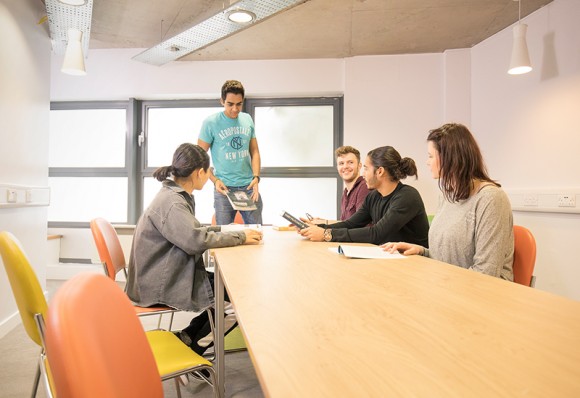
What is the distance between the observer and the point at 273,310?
29.2 inches

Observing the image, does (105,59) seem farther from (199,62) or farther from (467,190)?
(467,190)

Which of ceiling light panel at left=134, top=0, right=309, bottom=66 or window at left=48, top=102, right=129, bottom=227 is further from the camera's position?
window at left=48, top=102, right=129, bottom=227

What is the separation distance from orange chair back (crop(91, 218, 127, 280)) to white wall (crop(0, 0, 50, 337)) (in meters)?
0.97

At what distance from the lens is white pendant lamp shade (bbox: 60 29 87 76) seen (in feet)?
8.95

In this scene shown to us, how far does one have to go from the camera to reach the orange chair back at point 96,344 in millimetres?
403

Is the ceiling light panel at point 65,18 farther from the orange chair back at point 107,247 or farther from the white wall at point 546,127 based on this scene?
the white wall at point 546,127

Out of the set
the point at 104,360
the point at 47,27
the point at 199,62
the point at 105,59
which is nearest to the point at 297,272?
the point at 104,360

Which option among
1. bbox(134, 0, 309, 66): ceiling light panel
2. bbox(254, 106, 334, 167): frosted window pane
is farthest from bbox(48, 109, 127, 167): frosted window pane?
bbox(254, 106, 334, 167): frosted window pane

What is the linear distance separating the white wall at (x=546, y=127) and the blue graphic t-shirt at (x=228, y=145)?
7.04ft

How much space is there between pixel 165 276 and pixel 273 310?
0.99 metres

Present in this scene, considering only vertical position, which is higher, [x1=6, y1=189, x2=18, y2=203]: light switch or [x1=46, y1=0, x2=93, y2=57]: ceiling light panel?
[x1=46, y1=0, x2=93, y2=57]: ceiling light panel

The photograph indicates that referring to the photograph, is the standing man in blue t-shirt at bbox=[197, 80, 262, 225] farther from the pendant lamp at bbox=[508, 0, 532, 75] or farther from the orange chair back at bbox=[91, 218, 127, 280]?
the pendant lamp at bbox=[508, 0, 532, 75]

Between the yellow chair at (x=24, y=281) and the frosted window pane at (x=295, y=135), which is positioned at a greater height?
the frosted window pane at (x=295, y=135)

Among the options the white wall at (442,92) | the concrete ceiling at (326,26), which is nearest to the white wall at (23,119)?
the concrete ceiling at (326,26)
